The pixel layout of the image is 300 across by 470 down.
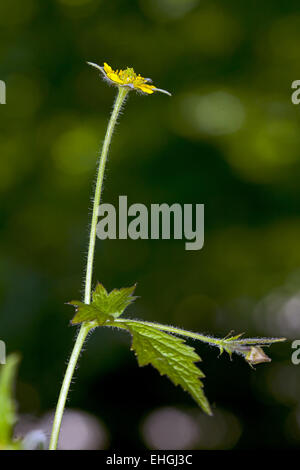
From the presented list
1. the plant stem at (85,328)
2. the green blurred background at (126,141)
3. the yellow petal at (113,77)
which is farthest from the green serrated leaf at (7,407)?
the green blurred background at (126,141)

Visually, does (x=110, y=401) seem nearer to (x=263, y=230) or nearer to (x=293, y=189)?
(x=263, y=230)

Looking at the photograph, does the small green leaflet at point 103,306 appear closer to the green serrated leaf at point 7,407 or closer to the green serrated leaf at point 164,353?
the green serrated leaf at point 164,353

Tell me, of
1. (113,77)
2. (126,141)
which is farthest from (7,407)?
(126,141)

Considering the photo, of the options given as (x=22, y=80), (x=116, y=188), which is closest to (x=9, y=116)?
(x=22, y=80)

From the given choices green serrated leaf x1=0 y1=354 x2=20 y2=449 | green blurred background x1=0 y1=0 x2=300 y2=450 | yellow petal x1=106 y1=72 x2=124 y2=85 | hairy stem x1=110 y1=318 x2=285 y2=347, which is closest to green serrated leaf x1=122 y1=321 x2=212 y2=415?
hairy stem x1=110 y1=318 x2=285 y2=347

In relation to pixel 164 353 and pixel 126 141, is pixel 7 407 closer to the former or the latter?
pixel 164 353

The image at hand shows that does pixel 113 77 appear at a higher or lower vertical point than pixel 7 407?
higher
